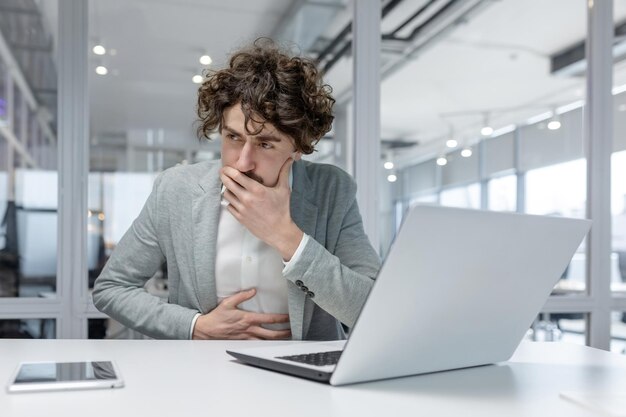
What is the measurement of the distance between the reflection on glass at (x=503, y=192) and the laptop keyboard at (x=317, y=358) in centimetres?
250

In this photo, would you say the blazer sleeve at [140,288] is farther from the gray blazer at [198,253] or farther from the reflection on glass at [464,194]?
the reflection on glass at [464,194]

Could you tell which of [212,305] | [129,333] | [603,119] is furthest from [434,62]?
[212,305]

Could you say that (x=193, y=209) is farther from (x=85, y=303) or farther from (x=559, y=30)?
(x=559, y=30)

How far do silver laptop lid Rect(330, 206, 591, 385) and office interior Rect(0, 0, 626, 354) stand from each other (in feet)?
5.90

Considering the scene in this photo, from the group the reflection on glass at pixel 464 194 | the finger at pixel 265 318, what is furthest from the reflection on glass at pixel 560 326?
the finger at pixel 265 318

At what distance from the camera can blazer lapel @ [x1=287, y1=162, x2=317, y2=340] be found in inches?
57.8

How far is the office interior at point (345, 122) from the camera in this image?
9.32 feet

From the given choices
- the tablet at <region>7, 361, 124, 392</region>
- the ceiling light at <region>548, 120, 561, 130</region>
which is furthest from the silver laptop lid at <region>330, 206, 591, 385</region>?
the ceiling light at <region>548, 120, 561, 130</region>

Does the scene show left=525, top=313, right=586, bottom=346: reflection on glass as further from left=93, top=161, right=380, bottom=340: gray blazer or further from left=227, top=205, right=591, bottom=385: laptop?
left=227, top=205, right=591, bottom=385: laptop

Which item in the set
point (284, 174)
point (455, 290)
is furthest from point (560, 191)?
point (455, 290)

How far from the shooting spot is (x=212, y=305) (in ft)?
5.02

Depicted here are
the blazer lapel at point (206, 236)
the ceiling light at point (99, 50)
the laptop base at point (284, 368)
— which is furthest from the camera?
the ceiling light at point (99, 50)

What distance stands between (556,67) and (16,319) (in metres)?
2.85

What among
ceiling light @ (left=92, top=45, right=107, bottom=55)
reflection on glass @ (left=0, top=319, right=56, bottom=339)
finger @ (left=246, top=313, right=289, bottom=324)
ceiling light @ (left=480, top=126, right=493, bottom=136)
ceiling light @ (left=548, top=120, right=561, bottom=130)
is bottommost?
reflection on glass @ (left=0, top=319, right=56, bottom=339)
